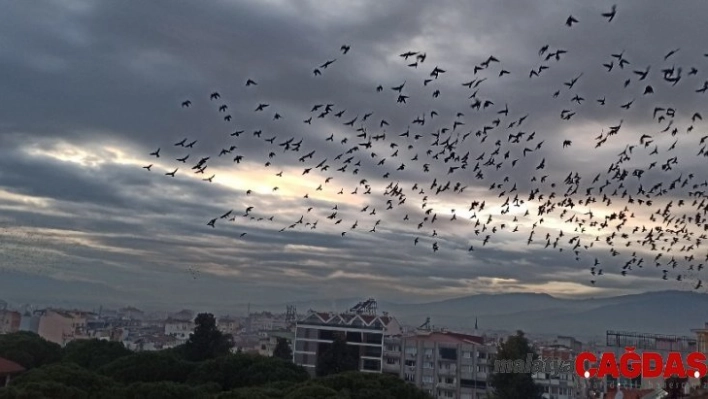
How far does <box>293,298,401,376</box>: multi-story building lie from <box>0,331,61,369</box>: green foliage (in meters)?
36.1

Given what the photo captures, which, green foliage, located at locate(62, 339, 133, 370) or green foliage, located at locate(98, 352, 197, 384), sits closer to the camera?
green foliage, located at locate(98, 352, 197, 384)

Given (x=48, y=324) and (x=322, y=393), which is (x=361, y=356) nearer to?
(x=322, y=393)

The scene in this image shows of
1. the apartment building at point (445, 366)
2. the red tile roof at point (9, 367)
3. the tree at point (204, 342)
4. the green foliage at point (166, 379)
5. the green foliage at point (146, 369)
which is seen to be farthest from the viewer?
the apartment building at point (445, 366)

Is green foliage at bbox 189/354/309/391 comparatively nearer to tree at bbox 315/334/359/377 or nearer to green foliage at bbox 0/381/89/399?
green foliage at bbox 0/381/89/399

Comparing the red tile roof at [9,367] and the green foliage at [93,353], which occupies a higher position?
the green foliage at [93,353]

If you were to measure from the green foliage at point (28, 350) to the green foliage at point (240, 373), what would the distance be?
1770 cm

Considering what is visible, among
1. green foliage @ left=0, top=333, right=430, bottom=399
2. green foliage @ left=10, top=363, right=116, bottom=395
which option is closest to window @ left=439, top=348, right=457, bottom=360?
green foliage @ left=0, top=333, right=430, bottom=399

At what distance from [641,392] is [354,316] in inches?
1766

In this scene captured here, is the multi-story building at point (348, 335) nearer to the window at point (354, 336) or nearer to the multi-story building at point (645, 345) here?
the window at point (354, 336)

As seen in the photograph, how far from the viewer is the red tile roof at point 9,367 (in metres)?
53.9

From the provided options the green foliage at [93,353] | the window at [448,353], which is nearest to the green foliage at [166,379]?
the green foliage at [93,353]

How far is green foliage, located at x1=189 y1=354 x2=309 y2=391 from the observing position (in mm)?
53312

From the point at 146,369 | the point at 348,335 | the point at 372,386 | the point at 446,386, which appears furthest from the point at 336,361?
the point at 372,386

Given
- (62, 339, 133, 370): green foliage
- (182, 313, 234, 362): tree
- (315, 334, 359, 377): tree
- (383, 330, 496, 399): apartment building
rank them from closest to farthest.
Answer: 1. (62, 339, 133, 370): green foliage
2. (182, 313, 234, 362): tree
3. (315, 334, 359, 377): tree
4. (383, 330, 496, 399): apartment building
